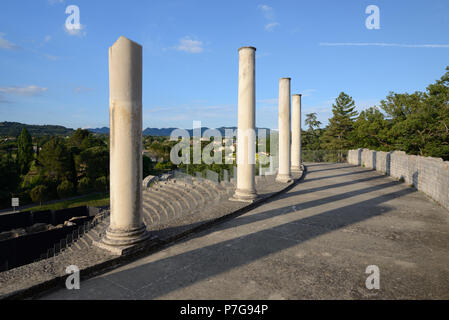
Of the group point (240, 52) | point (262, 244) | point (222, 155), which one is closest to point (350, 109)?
point (222, 155)

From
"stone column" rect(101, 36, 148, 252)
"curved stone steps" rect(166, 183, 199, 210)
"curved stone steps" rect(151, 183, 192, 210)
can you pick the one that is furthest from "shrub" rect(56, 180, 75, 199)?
"stone column" rect(101, 36, 148, 252)

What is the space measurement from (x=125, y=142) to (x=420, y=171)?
847 inches

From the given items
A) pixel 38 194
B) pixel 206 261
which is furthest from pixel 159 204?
pixel 38 194

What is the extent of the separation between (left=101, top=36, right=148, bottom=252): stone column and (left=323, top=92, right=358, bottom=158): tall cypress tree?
9160 centimetres

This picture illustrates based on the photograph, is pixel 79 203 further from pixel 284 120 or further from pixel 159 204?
pixel 284 120

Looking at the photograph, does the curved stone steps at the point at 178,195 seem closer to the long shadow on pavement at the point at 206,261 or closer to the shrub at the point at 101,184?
the long shadow on pavement at the point at 206,261

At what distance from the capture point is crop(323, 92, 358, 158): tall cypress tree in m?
92.2

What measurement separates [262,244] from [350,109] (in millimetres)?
102479

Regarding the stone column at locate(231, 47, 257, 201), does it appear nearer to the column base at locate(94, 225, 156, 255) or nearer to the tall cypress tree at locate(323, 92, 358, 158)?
the column base at locate(94, 225, 156, 255)

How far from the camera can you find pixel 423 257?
8.38 metres

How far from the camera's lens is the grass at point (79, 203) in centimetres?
6078

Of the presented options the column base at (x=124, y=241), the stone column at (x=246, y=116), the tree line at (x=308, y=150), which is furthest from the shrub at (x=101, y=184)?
the column base at (x=124, y=241)

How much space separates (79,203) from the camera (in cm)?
6444
